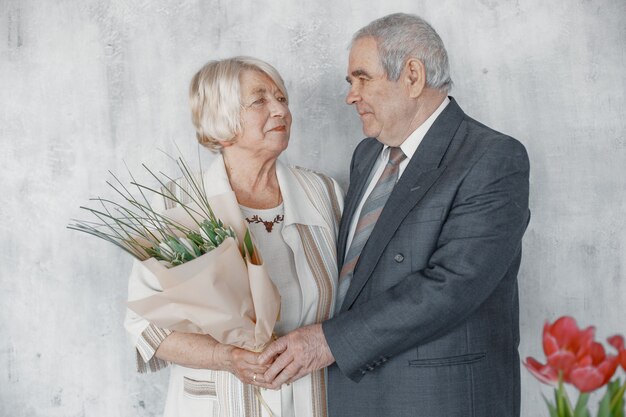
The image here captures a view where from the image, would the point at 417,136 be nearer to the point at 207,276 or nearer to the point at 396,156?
the point at 396,156

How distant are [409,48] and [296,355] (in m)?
Result: 0.95

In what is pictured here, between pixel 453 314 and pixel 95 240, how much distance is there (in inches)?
64.2

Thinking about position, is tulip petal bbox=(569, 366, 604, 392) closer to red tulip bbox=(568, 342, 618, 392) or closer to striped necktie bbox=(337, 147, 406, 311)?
red tulip bbox=(568, 342, 618, 392)

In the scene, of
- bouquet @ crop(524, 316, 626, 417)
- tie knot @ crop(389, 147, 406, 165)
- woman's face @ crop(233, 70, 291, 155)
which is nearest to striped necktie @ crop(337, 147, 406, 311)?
tie knot @ crop(389, 147, 406, 165)

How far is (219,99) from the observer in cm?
223

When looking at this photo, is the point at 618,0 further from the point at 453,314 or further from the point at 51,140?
the point at 51,140

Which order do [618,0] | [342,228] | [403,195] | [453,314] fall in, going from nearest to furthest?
[453,314], [403,195], [342,228], [618,0]

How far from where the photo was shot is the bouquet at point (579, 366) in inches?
37.8

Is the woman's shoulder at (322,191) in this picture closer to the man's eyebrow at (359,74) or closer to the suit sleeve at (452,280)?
the man's eyebrow at (359,74)

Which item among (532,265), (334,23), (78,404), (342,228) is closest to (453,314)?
(342,228)

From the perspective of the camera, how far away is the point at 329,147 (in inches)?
116

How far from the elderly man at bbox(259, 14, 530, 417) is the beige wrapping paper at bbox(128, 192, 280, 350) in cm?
14

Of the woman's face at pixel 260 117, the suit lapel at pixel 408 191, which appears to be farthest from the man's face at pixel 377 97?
the woman's face at pixel 260 117

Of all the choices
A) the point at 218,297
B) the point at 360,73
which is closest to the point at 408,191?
the point at 360,73
